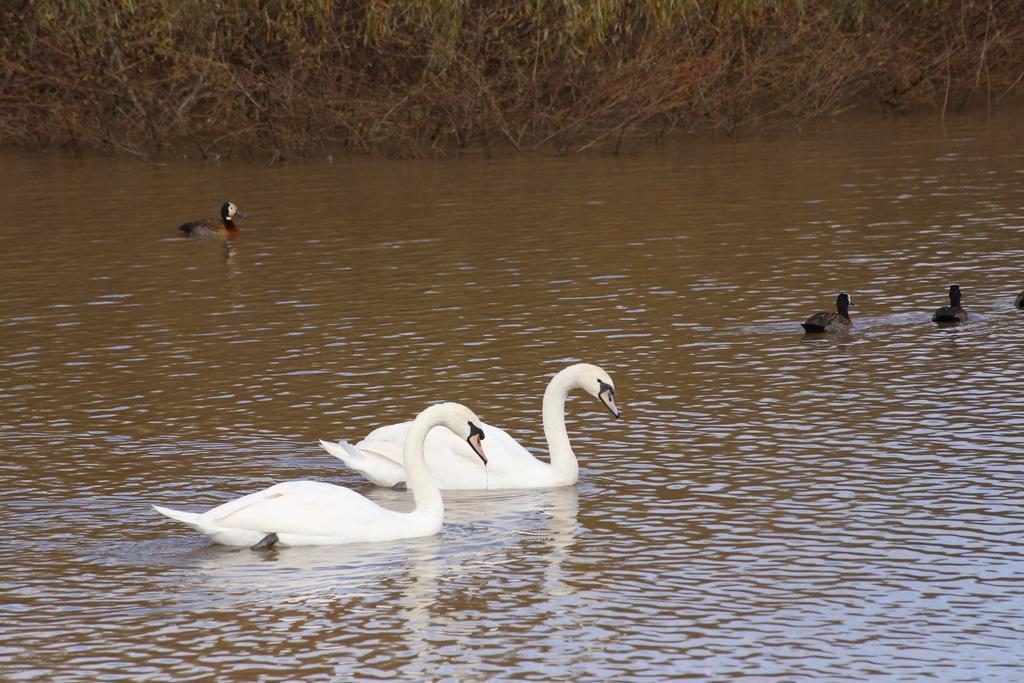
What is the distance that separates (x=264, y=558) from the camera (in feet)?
29.8

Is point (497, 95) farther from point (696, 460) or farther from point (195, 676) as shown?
point (195, 676)

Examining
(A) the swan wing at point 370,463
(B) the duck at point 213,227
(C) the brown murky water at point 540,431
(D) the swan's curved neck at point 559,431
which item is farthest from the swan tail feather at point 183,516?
(B) the duck at point 213,227

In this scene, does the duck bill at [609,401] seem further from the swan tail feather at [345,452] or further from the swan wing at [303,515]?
the swan wing at [303,515]

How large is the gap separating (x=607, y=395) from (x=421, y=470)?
1594 millimetres

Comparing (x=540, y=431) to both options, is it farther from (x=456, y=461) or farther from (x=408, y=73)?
(x=408, y=73)

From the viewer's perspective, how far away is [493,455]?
1023 centimetres

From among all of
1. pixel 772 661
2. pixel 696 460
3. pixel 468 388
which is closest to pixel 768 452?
pixel 696 460

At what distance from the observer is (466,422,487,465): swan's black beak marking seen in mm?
9609

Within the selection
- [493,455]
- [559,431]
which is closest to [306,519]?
[493,455]

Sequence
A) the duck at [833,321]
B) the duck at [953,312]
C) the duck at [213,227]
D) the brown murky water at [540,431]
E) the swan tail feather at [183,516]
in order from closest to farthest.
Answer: the brown murky water at [540,431] → the swan tail feather at [183,516] → the duck at [833,321] → the duck at [953,312] → the duck at [213,227]

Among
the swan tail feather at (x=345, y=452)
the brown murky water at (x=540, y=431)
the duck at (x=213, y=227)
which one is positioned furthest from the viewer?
the duck at (x=213, y=227)

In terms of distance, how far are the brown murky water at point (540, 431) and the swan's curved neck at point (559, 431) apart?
12 cm

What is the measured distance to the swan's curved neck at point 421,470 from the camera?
935 cm

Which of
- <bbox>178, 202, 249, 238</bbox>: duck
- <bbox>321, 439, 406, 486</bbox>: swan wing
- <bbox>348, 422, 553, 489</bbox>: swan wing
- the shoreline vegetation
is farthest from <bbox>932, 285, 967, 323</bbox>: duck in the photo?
the shoreline vegetation
